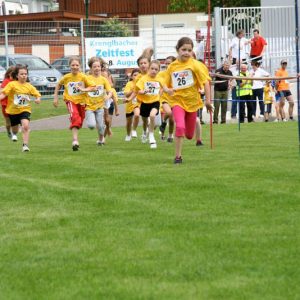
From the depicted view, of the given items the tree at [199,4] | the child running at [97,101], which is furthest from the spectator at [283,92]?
the tree at [199,4]

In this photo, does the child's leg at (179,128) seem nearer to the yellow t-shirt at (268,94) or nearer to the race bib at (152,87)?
the race bib at (152,87)

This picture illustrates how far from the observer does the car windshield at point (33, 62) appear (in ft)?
122

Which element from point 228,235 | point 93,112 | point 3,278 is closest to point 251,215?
point 228,235

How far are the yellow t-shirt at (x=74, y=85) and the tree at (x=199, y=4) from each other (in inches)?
1693

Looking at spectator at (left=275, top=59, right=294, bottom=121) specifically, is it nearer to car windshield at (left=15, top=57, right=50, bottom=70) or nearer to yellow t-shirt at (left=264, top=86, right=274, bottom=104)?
yellow t-shirt at (left=264, top=86, right=274, bottom=104)

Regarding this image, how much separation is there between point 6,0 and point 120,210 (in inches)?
2869

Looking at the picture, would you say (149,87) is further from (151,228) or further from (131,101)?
(151,228)

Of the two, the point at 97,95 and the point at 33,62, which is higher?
the point at 33,62

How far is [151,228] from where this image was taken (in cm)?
858

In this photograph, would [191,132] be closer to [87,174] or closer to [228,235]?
[87,174]

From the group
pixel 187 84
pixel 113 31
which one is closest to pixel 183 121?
pixel 187 84

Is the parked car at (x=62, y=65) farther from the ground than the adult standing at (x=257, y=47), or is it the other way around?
the adult standing at (x=257, y=47)

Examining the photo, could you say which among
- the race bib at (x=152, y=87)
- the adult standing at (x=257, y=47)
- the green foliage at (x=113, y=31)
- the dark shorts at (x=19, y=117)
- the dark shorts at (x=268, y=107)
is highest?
the green foliage at (x=113, y=31)

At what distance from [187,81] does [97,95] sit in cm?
428
